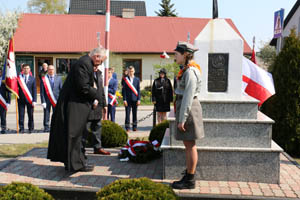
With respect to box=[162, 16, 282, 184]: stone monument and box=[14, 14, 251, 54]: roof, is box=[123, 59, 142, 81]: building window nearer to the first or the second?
box=[14, 14, 251, 54]: roof

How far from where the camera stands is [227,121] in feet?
16.8

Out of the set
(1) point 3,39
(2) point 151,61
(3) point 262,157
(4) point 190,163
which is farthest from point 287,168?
(1) point 3,39

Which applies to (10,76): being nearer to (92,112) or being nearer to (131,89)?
(131,89)

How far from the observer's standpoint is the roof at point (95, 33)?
84.1ft

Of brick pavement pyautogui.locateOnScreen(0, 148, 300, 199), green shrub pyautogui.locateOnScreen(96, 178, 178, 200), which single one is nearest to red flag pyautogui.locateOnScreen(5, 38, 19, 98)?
brick pavement pyautogui.locateOnScreen(0, 148, 300, 199)

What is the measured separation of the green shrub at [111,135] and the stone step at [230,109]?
267 cm

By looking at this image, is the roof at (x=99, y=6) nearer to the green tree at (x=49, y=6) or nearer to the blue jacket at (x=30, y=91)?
the green tree at (x=49, y=6)

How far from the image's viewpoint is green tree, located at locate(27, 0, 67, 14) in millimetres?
52062

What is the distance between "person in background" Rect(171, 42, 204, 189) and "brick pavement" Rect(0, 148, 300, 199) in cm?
28

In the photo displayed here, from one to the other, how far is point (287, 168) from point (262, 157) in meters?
1.16

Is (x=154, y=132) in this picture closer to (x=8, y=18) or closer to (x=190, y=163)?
(x=190, y=163)

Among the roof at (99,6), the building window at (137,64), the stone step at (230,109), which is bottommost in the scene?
the stone step at (230,109)

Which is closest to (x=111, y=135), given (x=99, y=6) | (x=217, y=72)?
(x=217, y=72)

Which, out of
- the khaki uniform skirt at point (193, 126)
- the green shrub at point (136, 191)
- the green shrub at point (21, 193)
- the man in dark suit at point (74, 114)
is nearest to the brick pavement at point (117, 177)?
the man in dark suit at point (74, 114)
